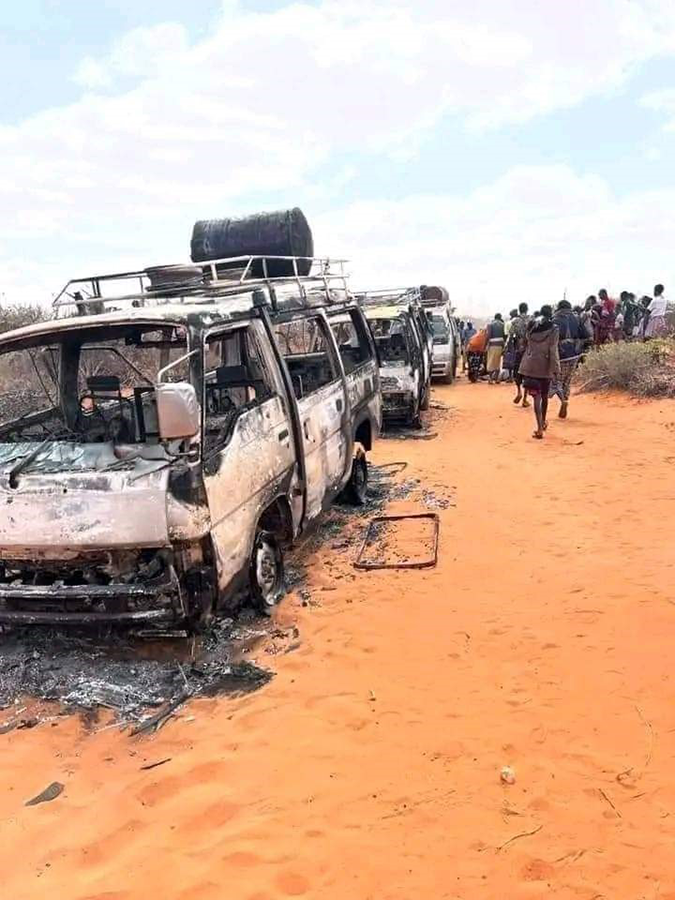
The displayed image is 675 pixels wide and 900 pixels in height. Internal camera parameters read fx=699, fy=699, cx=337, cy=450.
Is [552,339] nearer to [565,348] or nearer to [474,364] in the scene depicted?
[565,348]

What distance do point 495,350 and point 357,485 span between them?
12311 millimetres

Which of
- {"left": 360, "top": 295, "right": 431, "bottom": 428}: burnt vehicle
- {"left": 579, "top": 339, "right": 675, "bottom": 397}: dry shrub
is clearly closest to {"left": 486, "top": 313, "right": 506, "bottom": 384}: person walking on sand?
{"left": 579, "top": 339, "right": 675, "bottom": 397}: dry shrub

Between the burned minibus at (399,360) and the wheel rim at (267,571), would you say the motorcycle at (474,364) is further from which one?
the wheel rim at (267,571)

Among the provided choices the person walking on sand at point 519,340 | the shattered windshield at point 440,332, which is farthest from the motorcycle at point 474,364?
the person walking on sand at point 519,340

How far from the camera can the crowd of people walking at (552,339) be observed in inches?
386

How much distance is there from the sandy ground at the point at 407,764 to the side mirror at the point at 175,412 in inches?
57.2

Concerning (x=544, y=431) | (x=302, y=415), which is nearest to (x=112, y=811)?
(x=302, y=415)

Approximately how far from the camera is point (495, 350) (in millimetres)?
18438

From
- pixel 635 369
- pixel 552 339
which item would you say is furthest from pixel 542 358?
pixel 635 369

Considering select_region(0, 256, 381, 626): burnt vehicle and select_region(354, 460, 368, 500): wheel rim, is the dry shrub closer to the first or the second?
select_region(354, 460, 368, 500): wheel rim

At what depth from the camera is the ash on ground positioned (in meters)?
3.75

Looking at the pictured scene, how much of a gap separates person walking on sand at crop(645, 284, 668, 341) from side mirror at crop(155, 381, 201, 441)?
14.6 meters

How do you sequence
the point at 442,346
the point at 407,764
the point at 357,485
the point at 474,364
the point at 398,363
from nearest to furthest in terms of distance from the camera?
the point at 407,764, the point at 357,485, the point at 398,363, the point at 442,346, the point at 474,364

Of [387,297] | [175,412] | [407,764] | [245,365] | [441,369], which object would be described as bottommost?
[407,764]
